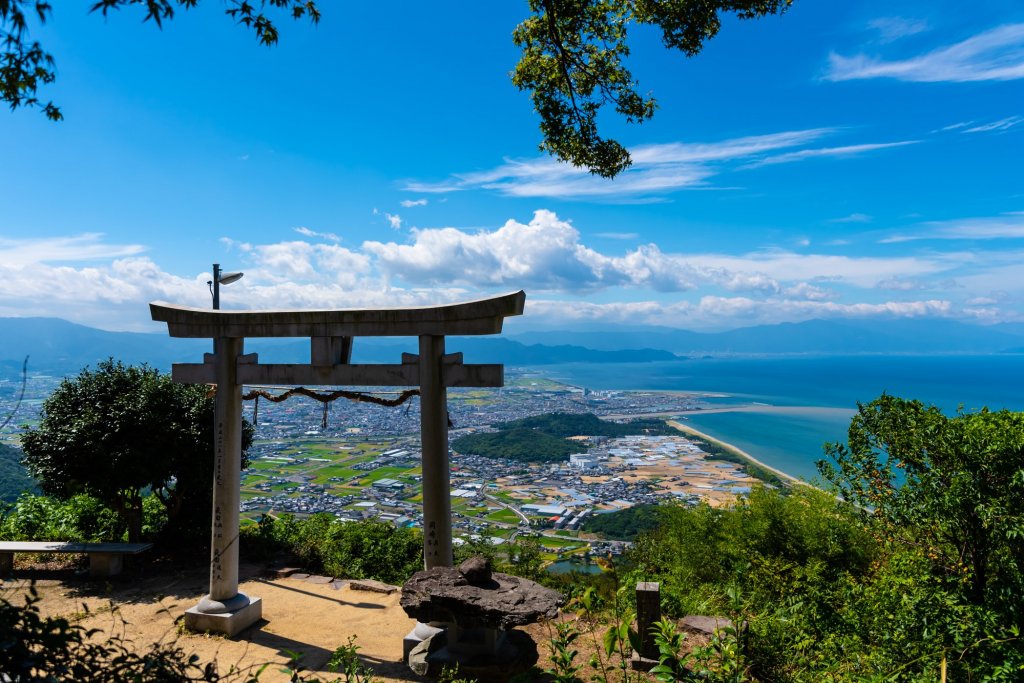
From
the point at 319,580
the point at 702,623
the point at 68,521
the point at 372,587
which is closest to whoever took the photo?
the point at 702,623

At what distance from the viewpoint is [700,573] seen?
336 inches

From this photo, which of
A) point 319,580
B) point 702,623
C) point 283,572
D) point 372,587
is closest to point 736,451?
point 702,623

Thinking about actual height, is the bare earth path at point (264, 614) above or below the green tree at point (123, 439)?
below

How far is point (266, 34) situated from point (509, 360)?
179787 mm

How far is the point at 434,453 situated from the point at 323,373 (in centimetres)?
159

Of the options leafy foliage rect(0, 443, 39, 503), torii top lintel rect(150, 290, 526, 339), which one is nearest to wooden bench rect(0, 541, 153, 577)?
leafy foliage rect(0, 443, 39, 503)

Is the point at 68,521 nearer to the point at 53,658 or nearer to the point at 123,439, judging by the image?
the point at 123,439

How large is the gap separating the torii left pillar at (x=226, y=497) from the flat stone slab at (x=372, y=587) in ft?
4.95

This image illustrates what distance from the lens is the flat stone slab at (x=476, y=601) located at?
4.77 metres

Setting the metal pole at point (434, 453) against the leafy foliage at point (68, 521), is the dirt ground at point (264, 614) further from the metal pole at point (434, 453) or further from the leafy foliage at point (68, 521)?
the metal pole at point (434, 453)

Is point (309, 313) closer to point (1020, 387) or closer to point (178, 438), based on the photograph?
point (178, 438)

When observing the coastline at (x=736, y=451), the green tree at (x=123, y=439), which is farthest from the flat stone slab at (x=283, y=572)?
the coastline at (x=736, y=451)

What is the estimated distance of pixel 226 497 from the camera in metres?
6.66

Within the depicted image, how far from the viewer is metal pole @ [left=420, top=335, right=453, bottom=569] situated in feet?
19.2
